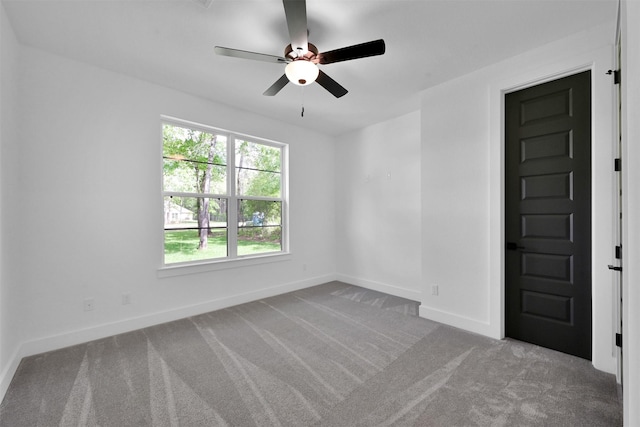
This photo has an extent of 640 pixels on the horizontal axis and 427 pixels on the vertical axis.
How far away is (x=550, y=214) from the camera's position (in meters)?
2.51

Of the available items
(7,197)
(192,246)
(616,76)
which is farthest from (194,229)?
(616,76)

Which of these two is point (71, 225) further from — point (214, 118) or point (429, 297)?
point (429, 297)

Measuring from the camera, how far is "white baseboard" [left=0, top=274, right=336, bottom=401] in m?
2.23

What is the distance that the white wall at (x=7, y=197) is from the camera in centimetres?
198

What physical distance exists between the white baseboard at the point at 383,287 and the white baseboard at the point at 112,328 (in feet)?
4.49

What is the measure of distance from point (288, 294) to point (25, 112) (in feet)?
11.9

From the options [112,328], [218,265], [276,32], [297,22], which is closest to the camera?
[297,22]

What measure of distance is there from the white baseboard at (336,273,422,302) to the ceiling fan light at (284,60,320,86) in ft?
10.9

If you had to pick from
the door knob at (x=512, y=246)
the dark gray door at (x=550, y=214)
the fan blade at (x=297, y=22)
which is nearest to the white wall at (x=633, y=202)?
the fan blade at (x=297, y=22)

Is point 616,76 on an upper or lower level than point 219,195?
upper

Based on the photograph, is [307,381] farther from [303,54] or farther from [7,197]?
[7,197]

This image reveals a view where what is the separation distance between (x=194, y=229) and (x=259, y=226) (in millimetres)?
1013

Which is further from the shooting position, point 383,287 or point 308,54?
point 383,287

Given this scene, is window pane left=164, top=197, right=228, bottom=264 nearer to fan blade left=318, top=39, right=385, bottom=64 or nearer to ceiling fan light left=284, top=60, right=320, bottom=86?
ceiling fan light left=284, top=60, right=320, bottom=86
